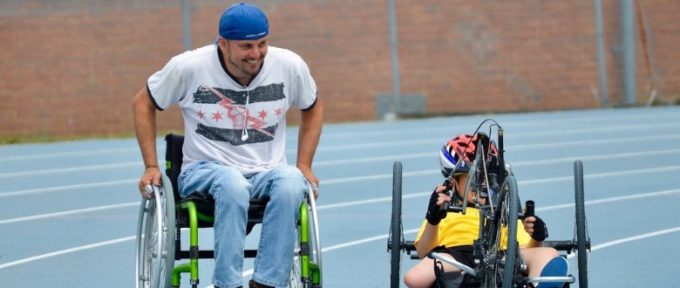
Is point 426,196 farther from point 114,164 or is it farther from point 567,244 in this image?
point 567,244

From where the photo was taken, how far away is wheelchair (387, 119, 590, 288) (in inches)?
228

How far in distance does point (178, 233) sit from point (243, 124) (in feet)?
1.79

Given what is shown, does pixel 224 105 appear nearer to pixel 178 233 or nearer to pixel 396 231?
pixel 178 233

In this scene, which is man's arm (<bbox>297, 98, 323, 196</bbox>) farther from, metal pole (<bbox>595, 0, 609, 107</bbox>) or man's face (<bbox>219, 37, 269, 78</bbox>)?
metal pole (<bbox>595, 0, 609, 107</bbox>)

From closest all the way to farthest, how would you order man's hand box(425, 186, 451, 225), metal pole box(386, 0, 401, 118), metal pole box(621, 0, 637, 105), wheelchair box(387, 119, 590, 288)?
wheelchair box(387, 119, 590, 288) < man's hand box(425, 186, 451, 225) < metal pole box(386, 0, 401, 118) < metal pole box(621, 0, 637, 105)

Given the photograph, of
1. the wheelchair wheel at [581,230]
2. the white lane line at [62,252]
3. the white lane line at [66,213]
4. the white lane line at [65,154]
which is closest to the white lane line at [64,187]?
the white lane line at [66,213]

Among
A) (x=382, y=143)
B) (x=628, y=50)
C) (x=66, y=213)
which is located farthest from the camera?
(x=628, y=50)

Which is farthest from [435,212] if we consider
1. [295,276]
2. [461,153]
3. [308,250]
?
[295,276]

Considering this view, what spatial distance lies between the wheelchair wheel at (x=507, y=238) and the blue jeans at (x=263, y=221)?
0.84 m

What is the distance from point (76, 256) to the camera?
31.5 feet

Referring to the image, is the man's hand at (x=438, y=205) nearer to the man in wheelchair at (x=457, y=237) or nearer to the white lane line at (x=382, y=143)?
the man in wheelchair at (x=457, y=237)

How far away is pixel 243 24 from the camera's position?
A: 6391 mm

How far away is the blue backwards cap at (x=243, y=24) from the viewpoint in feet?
21.0

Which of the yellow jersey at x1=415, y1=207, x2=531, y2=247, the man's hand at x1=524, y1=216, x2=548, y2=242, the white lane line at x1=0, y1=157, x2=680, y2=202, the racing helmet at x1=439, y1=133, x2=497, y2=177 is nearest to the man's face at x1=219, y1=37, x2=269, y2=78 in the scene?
the racing helmet at x1=439, y1=133, x2=497, y2=177
